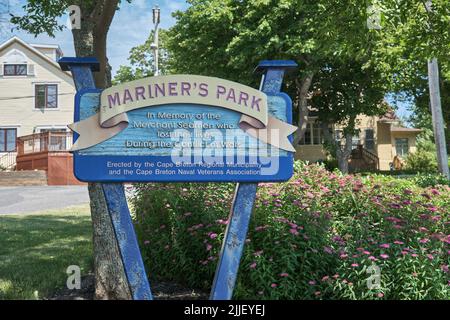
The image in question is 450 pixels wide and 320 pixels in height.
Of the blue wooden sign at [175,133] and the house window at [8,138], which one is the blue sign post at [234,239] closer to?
the blue wooden sign at [175,133]

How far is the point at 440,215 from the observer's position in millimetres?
5375

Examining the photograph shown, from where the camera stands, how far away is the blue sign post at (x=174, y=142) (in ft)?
12.2

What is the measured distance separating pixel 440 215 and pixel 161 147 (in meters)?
3.66

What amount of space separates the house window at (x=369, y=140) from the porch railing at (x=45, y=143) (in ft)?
78.8

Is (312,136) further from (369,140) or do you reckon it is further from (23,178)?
(23,178)

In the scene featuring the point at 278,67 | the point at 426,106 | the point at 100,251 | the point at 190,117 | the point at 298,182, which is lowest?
the point at 100,251

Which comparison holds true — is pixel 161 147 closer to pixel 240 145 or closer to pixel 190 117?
pixel 190 117

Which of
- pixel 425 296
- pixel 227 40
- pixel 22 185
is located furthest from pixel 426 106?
pixel 425 296

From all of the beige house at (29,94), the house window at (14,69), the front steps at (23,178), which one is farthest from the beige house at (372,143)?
the house window at (14,69)

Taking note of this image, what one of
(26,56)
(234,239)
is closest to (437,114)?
(234,239)

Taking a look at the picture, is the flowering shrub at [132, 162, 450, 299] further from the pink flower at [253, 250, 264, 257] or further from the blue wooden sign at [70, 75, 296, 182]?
the blue wooden sign at [70, 75, 296, 182]

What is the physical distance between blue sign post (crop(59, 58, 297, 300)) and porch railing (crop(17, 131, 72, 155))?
76.3 ft

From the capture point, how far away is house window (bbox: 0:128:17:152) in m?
31.3

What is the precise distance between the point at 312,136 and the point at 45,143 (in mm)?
20145
